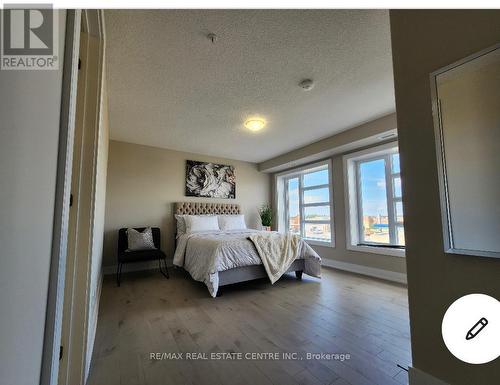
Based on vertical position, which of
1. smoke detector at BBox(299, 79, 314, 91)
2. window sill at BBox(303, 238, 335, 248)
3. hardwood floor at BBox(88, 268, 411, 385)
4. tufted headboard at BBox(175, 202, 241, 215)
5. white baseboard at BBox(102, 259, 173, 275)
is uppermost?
smoke detector at BBox(299, 79, 314, 91)

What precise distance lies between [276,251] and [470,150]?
8.06ft

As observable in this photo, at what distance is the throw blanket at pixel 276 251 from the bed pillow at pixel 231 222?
4.53 ft

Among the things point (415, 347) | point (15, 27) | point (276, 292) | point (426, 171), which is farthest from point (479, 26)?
point (276, 292)

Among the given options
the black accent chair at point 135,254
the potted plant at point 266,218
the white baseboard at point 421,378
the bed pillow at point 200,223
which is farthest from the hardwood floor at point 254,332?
the potted plant at point 266,218

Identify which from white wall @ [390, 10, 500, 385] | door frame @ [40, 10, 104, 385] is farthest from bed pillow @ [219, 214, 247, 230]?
white wall @ [390, 10, 500, 385]

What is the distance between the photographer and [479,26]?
1.14 meters

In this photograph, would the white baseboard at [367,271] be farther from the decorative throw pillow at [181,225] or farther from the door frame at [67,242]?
the door frame at [67,242]

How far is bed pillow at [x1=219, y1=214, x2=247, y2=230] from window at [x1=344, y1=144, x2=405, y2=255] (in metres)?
2.12

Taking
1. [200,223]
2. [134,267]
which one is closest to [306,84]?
[200,223]

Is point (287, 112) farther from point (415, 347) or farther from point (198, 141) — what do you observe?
point (415, 347)

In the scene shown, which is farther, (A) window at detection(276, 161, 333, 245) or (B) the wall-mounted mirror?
(A) window at detection(276, 161, 333, 245)

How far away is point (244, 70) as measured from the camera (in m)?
2.24

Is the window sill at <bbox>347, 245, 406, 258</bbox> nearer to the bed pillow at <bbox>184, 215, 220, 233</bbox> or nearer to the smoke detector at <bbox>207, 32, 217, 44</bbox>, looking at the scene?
the bed pillow at <bbox>184, 215, 220, 233</bbox>

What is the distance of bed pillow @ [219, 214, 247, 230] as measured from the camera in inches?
181
